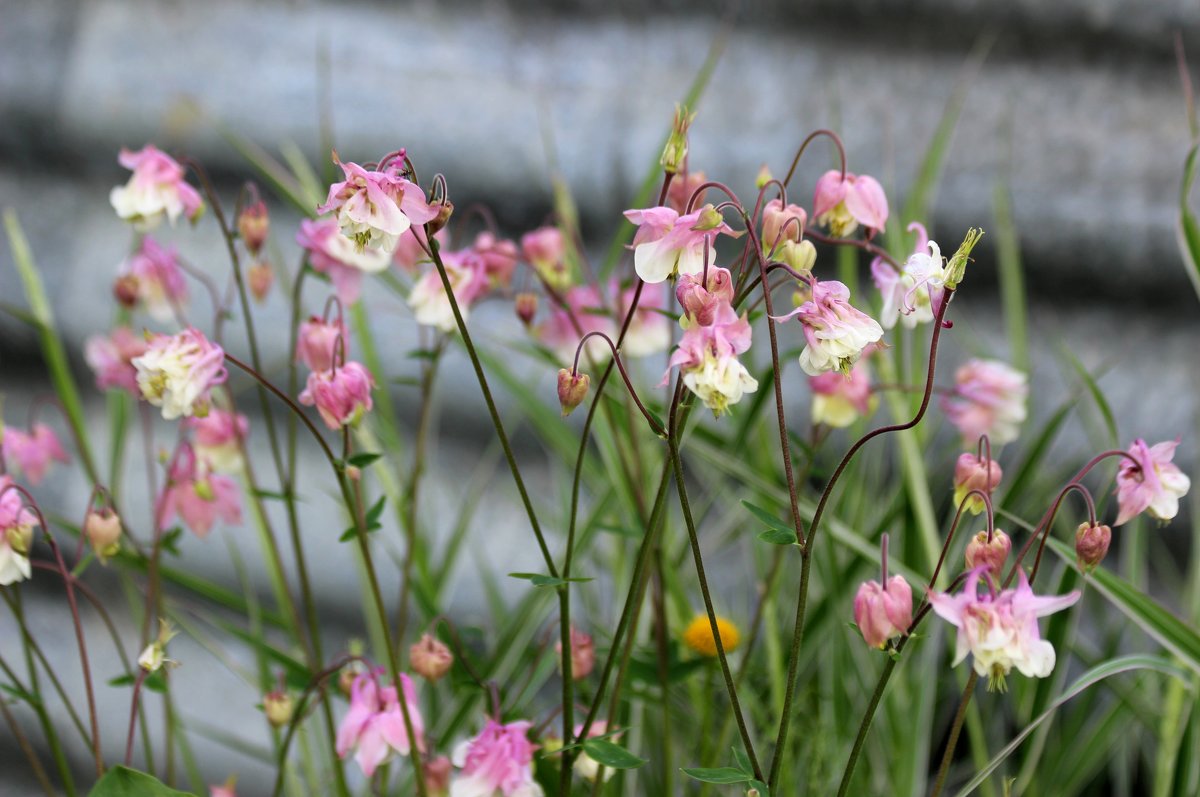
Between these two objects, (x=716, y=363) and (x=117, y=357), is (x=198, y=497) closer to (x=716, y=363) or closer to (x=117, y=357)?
(x=117, y=357)

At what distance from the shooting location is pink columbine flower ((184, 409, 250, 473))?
68cm

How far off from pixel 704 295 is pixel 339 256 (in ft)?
0.97

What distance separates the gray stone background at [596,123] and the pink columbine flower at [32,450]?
39 cm

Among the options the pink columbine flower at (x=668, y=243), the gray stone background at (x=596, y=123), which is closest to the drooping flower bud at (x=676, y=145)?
the pink columbine flower at (x=668, y=243)

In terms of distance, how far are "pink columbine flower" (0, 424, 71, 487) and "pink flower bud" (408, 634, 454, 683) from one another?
0.31 m

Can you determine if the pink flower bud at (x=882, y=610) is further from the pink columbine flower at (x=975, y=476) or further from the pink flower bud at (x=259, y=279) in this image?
the pink flower bud at (x=259, y=279)

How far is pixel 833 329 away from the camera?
0.39 metres

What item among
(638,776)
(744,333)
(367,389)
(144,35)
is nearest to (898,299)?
(744,333)

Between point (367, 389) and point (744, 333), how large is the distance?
0.67ft

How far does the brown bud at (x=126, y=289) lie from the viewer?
0.67m

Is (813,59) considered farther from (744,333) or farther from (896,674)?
(744,333)

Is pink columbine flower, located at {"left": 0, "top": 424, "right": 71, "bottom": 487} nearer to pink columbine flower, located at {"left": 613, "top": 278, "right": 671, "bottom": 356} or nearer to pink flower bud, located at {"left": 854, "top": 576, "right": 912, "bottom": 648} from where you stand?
pink columbine flower, located at {"left": 613, "top": 278, "right": 671, "bottom": 356}

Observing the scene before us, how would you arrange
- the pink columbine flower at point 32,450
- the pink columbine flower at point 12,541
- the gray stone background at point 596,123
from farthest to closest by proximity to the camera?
the gray stone background at point 596,123 → the pink columbine flower at point 32,450 → the pink columbine flower at point 12,541

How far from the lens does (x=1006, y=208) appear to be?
0.97 metres
